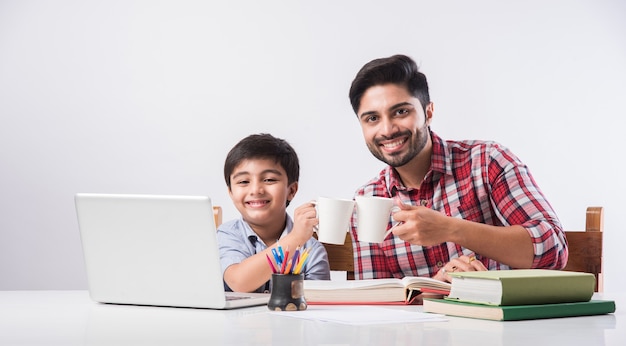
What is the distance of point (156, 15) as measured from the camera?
3.54m

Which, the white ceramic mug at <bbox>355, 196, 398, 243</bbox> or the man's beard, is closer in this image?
the white ceramic mug at <bbox>355, 196, 398, 243</bbox>

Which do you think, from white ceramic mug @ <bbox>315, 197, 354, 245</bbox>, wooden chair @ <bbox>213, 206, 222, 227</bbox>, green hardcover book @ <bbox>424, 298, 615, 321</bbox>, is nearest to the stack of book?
green hardcover book @ <bbox>424, 298, 615, 321</bbox>

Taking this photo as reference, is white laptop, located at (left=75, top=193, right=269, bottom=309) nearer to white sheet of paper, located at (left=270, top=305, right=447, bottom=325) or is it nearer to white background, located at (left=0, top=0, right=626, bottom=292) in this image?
white sheet of paper, located at (left=270, top=305, right=447, bottom=325)

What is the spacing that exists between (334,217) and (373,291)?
190 mm

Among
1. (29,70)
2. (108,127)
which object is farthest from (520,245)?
(29,70)

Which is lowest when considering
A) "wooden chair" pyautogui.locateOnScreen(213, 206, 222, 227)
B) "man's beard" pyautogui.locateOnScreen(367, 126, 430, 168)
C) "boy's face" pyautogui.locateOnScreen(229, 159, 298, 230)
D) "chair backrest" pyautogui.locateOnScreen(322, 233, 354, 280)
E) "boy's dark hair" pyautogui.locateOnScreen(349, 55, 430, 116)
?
"chair backrest" pyautogui.locateOnScreen(322, 233, 354, 280)

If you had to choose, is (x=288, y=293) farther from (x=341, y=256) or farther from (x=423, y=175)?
(x=423, y=175)

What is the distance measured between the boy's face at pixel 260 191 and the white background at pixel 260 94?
1.48 m

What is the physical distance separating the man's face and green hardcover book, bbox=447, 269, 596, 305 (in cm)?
81

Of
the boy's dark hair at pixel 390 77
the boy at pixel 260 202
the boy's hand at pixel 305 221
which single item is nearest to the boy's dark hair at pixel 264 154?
the boy at pixel 260 202

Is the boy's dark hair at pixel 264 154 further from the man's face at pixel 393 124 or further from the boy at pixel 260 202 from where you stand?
the man's face at pixel 393 124

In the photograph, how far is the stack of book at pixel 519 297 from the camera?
3.41 ft

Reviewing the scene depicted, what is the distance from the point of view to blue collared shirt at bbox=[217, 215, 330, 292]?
1.74 m

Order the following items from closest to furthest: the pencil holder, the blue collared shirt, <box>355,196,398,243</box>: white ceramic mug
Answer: the pencil holder → <box>355,196,398,243</box>: white ceramic mug → the blue collared shirt
